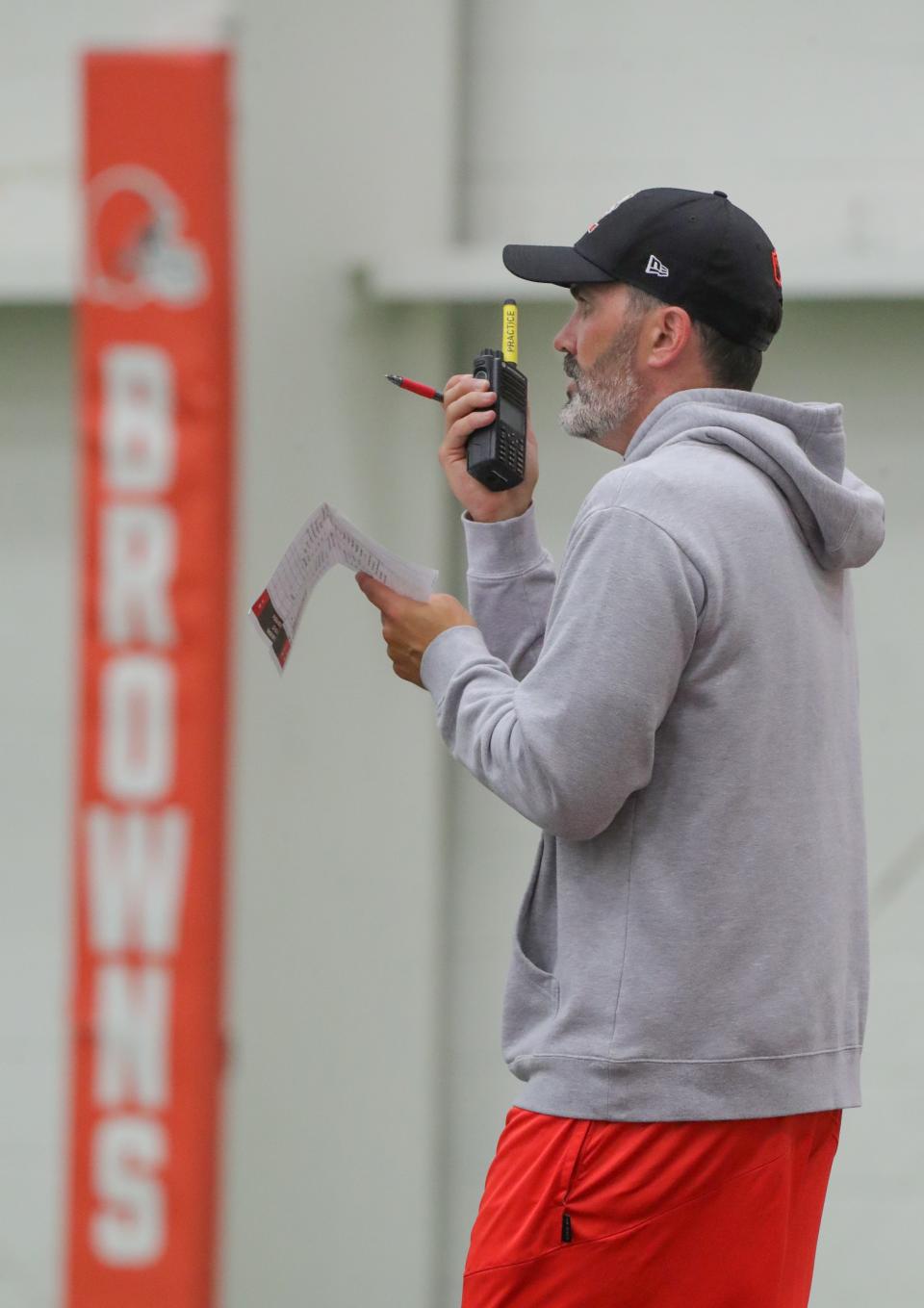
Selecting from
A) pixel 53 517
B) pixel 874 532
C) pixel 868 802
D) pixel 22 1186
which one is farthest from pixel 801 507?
pixel 22 1186

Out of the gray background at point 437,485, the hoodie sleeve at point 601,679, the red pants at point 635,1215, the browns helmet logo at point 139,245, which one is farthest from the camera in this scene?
the gray background at point 437,485

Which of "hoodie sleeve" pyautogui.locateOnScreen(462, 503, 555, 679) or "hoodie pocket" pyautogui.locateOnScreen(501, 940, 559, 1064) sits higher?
"hoodie sleeve" pyautogui.locateOnScreen(462, 503, 555, 679)

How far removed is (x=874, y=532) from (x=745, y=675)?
264mm

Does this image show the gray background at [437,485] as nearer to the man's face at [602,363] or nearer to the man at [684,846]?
the man's face at [602,363]

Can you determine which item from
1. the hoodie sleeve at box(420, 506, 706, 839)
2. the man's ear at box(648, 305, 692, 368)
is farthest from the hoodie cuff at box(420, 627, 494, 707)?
the man's ear at box(648, 305, 692, 368)

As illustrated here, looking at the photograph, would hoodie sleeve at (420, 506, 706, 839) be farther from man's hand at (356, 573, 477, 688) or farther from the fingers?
the fingers

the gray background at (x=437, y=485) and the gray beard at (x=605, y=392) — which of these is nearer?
the gray beard at (x=605, y=392)

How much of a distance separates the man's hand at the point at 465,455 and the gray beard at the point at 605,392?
0.11m

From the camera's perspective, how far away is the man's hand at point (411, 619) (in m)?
1.89

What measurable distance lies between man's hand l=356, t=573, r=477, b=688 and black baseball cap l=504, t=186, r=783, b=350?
1.32 feet

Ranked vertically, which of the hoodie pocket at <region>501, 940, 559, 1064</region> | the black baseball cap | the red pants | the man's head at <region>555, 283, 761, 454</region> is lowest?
the red pants

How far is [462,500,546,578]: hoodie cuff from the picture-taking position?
2.06 m

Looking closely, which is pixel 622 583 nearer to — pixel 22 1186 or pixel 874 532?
pixel 874 532

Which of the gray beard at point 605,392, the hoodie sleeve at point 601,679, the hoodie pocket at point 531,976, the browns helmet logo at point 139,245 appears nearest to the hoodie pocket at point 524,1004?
the hoodie pocket at point 531,976
